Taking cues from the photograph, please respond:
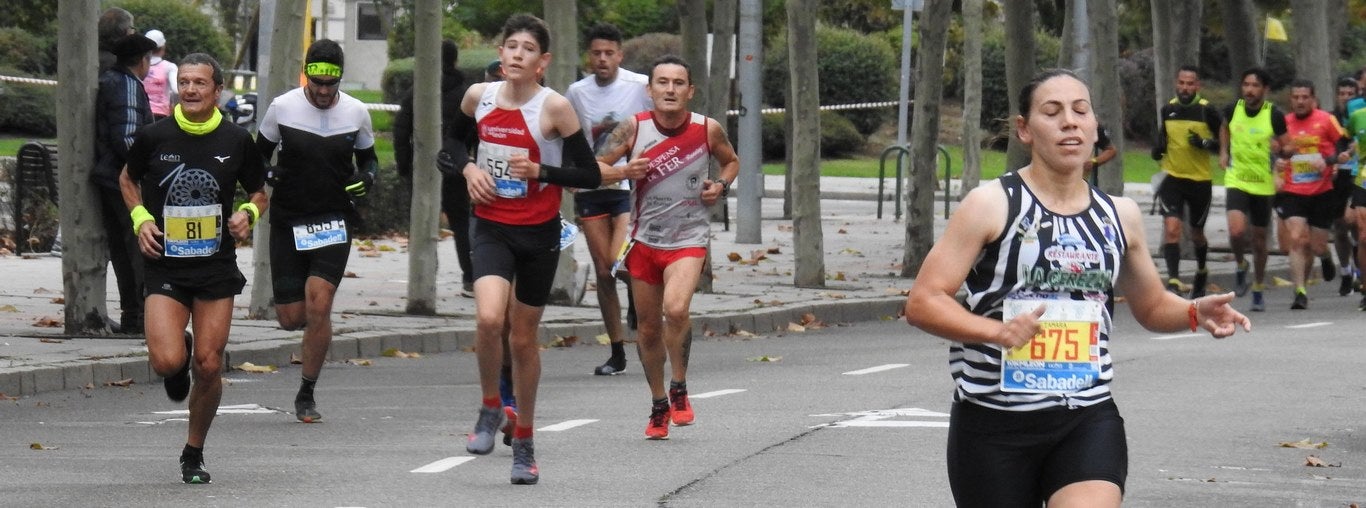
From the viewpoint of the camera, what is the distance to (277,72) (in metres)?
14.1

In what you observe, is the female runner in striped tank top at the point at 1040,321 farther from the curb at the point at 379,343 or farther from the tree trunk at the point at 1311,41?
the tree trunk at the point at 1311,41

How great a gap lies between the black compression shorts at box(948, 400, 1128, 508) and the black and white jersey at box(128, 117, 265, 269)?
419 cm

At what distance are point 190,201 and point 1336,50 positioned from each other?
71.0 feet

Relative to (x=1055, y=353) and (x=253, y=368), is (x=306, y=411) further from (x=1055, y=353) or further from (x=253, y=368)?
(x=1055, y=353)

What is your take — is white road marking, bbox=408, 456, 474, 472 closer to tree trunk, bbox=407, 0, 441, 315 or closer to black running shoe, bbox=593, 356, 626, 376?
black running shoe, bbox=593, 356, 626, 376

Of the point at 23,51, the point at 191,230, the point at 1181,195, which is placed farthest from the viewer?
the point at 23,51

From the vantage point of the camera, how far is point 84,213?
1286cm

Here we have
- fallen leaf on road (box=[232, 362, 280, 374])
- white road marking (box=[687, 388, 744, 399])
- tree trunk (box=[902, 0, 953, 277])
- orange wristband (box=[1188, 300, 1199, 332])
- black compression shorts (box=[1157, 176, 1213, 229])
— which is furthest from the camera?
tree trunk (box=[902, 0, 953, 277])

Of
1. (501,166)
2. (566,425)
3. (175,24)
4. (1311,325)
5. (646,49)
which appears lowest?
(1311,325)

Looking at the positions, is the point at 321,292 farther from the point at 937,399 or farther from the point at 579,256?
the point at 579,256

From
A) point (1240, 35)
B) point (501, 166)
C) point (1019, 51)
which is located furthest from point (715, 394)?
point (1240, 35)

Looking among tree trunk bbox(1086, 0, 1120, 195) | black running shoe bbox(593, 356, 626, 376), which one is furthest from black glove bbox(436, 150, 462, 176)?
tree trunk bbox(1086, 0, 1120, 195)

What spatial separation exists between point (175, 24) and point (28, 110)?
36.7ft

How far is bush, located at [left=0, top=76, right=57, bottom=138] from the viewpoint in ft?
125
